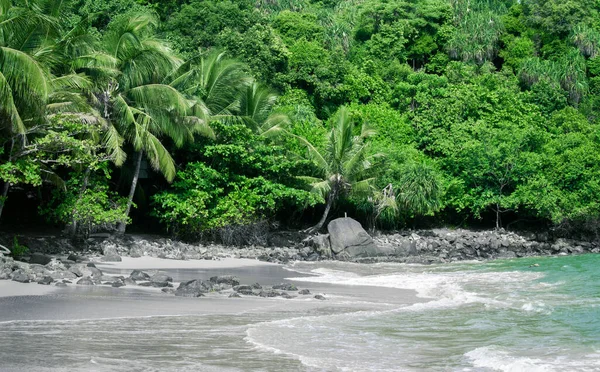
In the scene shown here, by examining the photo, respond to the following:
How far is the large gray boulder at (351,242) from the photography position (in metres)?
25.5

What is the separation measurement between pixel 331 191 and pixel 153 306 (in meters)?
19.7

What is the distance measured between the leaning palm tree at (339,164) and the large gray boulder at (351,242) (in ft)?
9.65

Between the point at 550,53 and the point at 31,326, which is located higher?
the point at 550,53

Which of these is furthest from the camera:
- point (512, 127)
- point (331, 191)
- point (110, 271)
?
point (512, 127)

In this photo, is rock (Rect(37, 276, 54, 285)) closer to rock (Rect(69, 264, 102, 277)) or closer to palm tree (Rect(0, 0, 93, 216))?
rock (Rect(69, 264, 102, 277))

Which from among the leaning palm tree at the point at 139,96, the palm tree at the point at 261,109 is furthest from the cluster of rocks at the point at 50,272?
the palm tree at the point at 261,109

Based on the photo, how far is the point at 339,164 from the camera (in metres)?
29.4

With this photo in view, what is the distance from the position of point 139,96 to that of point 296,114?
13.0 metres

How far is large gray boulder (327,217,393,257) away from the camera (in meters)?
25.5

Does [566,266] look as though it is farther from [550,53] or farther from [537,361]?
[550,53]

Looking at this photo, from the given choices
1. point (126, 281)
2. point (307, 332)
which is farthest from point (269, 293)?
point (307, 332)

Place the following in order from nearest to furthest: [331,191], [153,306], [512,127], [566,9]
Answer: [153,306]
[331,191]
[512,127]
[566,9]

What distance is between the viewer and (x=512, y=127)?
3603cm

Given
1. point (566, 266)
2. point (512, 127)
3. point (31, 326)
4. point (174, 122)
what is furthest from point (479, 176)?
point (31, 326)
